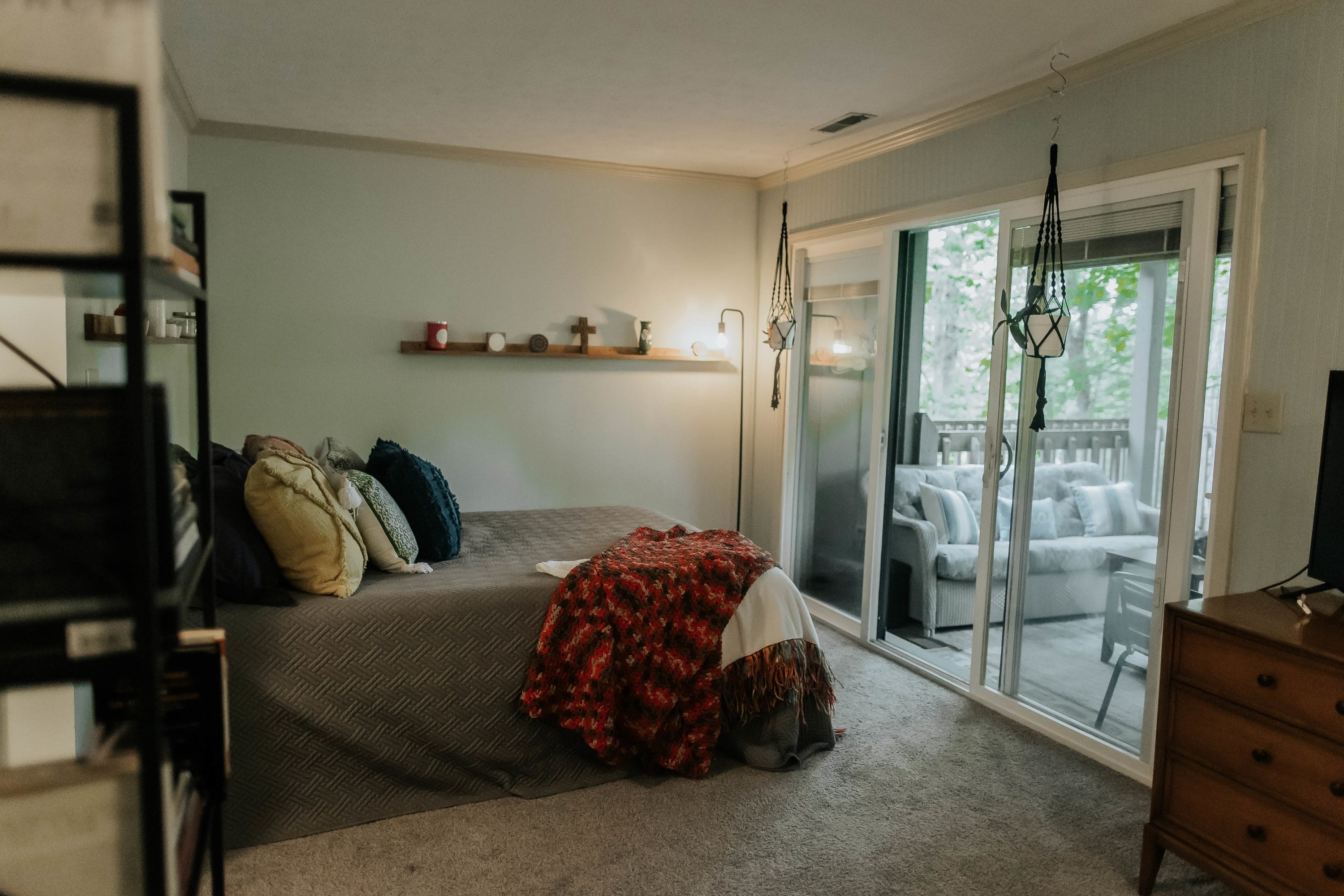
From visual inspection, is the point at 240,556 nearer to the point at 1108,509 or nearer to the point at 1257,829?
the point at 1257,829

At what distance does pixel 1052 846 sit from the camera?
258cm

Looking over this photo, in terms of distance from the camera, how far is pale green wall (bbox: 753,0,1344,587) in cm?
245

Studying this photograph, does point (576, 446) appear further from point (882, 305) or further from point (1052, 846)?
point (1052, 846)

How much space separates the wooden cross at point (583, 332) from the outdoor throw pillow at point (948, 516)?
193 cm

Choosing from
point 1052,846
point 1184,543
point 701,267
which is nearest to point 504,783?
point 1052,846

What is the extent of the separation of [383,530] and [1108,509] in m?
2.54

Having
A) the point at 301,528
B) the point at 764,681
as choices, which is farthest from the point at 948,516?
the point at 301,528

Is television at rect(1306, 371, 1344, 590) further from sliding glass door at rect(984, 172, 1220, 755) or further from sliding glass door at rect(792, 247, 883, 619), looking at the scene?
sliding glass door at rect(792, 247, 883, 619)

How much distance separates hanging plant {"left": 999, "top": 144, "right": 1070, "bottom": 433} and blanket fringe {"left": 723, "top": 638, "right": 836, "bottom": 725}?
1.19 m

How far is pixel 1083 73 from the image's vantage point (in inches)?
124

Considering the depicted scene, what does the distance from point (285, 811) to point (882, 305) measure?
10.6 feet

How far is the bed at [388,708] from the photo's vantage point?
253cm

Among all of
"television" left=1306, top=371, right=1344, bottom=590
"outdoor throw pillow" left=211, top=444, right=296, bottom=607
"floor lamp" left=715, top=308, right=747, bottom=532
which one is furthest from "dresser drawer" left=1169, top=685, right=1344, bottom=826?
"floor lamp" left=715, top=308, right=747, bottom=532

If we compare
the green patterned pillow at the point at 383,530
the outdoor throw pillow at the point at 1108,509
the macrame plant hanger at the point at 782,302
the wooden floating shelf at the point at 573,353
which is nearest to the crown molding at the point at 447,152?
the macrame plant hanger at the point at 782,302
